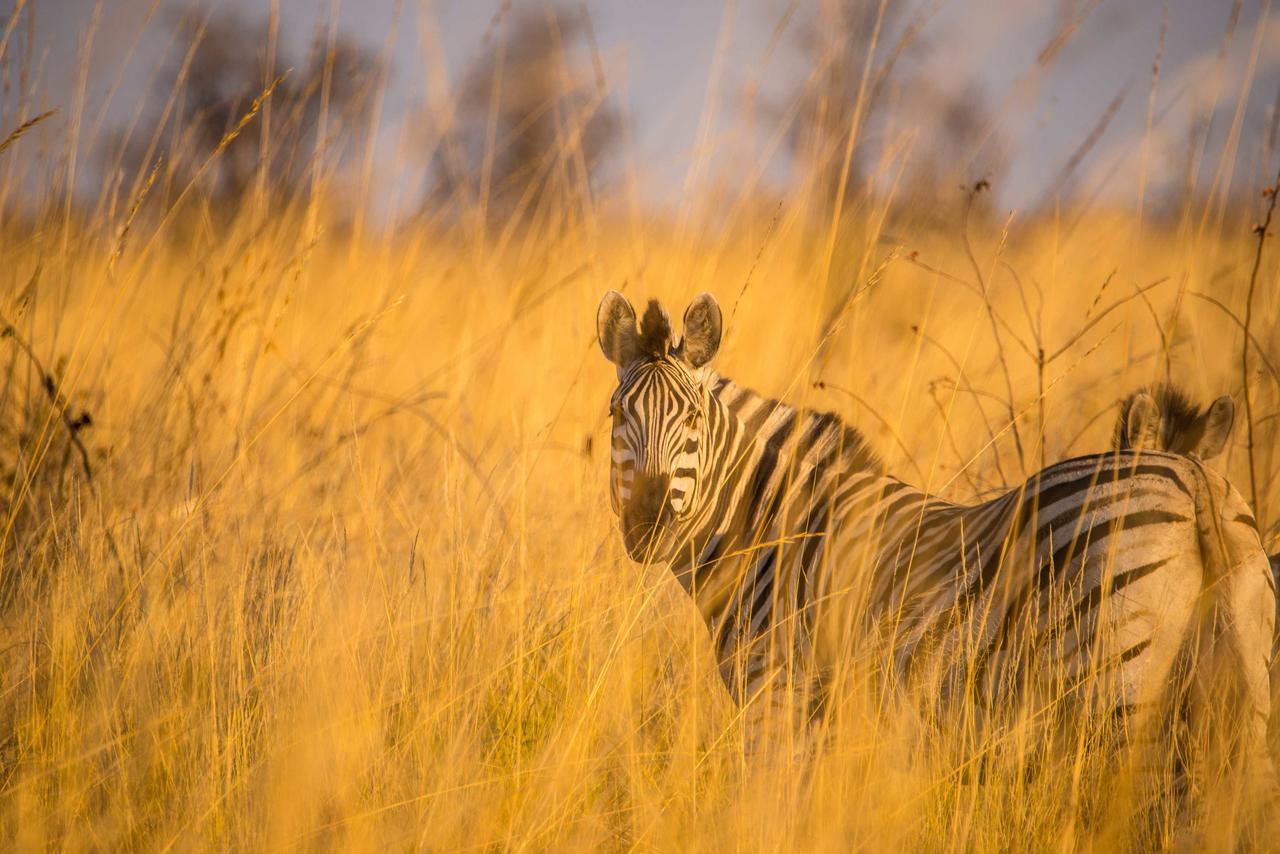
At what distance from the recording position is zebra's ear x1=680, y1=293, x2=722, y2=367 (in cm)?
335

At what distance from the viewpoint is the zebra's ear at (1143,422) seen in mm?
3145

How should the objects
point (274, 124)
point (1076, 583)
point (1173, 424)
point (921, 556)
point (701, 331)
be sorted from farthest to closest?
point (274, 124), point (701, 331), point (1173, 424), point (921, 556), point (1076, 583)

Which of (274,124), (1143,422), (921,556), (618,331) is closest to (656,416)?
(618,331)

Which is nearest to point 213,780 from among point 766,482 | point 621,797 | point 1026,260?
point 621,797

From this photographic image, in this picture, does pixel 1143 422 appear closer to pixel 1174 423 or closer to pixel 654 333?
pixel 1174 423

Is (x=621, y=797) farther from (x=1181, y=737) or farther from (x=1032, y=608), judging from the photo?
(x=1181, y=737)

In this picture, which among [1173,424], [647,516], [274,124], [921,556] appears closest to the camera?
[921,556]

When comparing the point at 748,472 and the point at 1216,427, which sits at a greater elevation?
the point at 1216,427

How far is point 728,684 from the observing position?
309 cm

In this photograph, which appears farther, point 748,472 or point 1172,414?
point 748,472

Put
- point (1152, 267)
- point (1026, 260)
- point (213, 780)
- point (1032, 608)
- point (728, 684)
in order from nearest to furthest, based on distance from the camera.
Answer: point (213, 780) → point (1032, 608) → point (728, 684) → point (1026, 260) → point (1152, 267)

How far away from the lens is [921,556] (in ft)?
9.61

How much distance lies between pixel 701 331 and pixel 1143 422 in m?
1.52

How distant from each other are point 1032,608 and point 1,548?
2.83m
